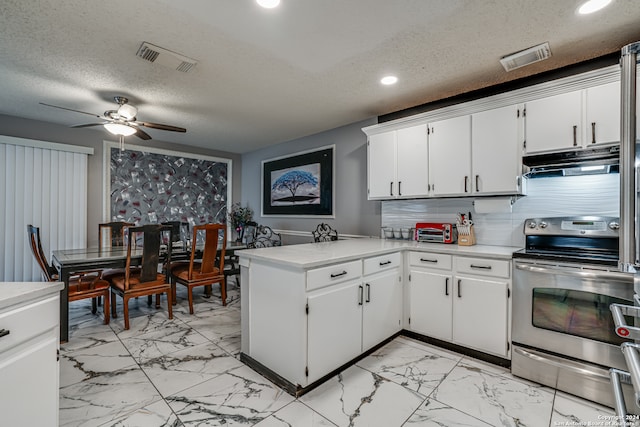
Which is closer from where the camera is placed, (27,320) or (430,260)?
(27,320)

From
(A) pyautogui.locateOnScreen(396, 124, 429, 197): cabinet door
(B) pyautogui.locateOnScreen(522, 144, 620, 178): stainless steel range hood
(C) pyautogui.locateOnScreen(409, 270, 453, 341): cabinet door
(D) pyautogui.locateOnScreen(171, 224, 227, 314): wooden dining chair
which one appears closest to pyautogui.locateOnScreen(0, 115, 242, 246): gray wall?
(D) pyautogui.locateOnScreen(171, 224, 227, 314): wooden dining chair

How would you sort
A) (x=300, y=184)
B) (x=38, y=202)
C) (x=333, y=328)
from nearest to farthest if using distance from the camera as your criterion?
(x=333, y=328) → (x=38, y=202) → (x=300, y=184)

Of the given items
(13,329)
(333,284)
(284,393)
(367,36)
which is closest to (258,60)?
(367,36)

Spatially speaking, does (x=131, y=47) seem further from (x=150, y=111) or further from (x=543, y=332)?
(x=543, y=332)

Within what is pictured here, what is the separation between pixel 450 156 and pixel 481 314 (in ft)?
4.87

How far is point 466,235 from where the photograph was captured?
114 inches

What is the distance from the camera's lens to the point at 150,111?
3.73 m

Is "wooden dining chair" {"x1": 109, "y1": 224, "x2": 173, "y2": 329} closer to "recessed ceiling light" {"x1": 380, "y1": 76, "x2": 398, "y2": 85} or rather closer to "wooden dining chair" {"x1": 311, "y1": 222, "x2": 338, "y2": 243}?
"wooden dining chair" {"x1": 311, "y1": 222, "x2": 338, "y2": 243}

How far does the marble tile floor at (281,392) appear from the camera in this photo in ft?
5.69

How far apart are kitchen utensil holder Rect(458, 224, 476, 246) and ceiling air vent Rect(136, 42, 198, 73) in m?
2.92

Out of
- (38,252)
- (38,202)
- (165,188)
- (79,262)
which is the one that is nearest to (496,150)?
(79,262)

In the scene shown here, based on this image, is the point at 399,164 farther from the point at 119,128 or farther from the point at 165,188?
the point at 165,188

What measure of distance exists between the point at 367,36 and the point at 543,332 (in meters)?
2.51

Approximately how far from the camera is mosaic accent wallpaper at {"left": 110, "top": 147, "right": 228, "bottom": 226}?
15.7ft
